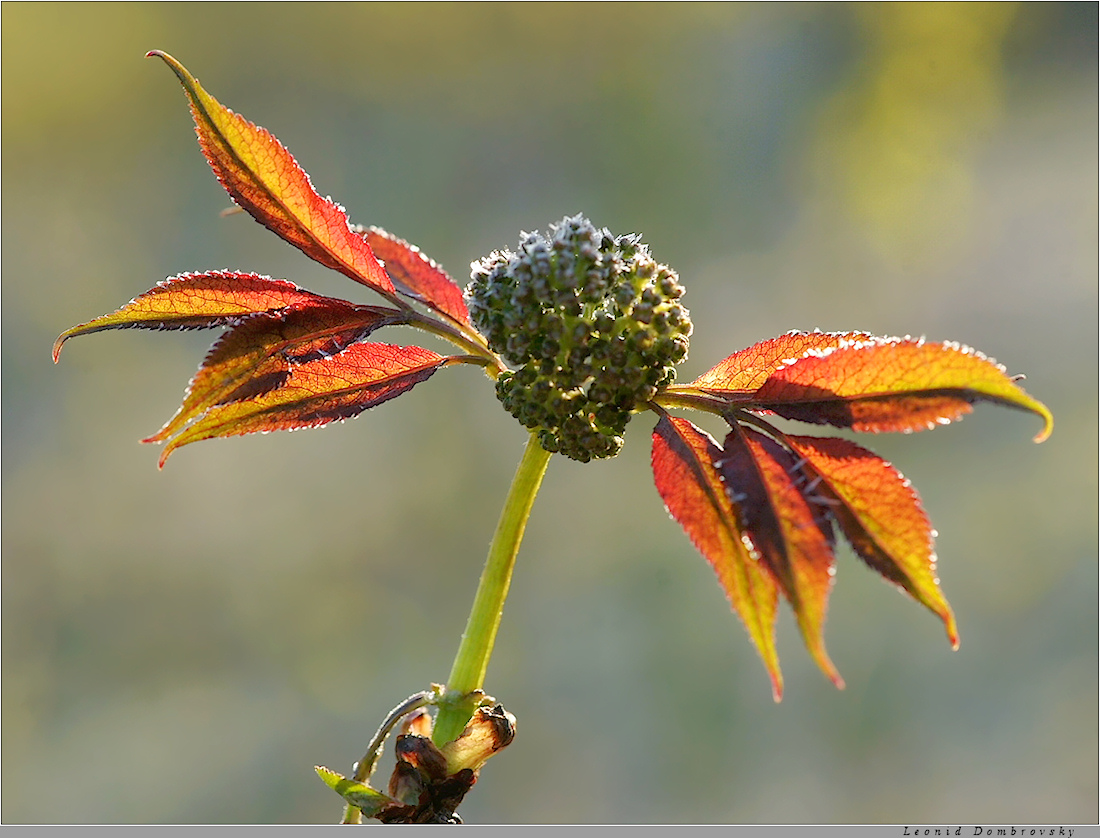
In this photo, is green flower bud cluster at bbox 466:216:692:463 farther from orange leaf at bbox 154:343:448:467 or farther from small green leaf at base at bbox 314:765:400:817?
small green leaf at base at bbox 314:765:400:817

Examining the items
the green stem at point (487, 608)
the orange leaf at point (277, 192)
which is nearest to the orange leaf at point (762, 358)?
the green stem at point (487, 608)

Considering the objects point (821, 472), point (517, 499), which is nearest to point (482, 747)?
point (517, 499)

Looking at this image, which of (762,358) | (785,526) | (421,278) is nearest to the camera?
(785,526)

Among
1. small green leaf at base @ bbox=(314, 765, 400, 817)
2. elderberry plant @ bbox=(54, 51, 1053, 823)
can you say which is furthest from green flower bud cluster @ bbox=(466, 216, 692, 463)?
small green leaf at base @ bbox=(314, 765, 400, 817)

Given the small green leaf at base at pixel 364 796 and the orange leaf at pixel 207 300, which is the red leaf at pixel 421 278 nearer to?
the orange leaf at pixel 207 300

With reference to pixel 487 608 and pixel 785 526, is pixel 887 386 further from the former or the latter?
pixel 487 608

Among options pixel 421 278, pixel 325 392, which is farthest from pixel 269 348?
pixel 421 278
